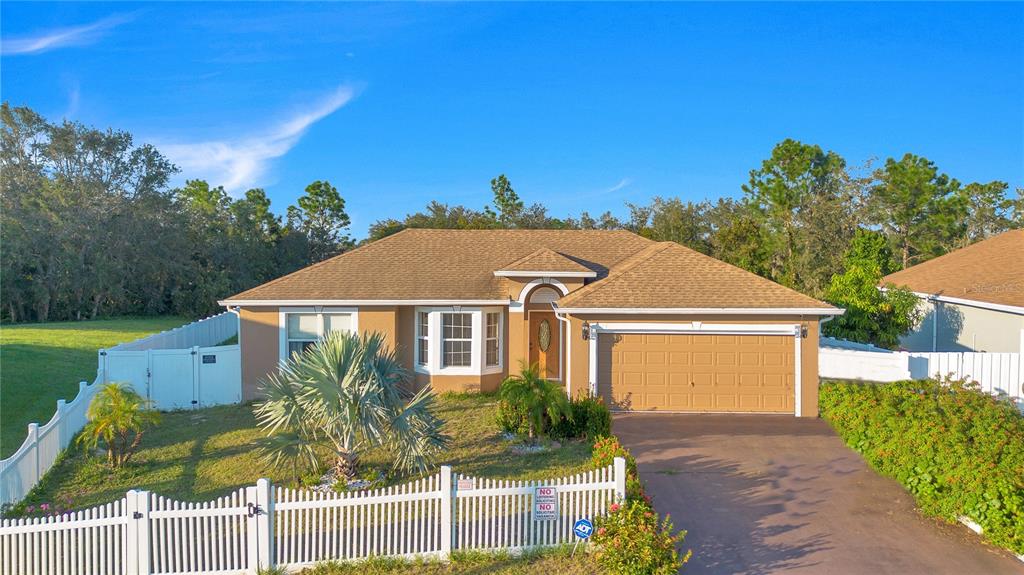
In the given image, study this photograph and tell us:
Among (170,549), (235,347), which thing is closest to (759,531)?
(170,549)

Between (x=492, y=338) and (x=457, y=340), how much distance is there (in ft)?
3.20

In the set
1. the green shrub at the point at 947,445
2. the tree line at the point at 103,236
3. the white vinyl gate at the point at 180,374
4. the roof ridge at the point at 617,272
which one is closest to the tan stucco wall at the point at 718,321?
the roof ridge at the point at 617,272

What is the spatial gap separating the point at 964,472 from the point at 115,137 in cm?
4942

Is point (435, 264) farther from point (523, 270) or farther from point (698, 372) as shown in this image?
point (698, 372)

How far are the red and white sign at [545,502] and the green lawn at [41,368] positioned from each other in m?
10.1

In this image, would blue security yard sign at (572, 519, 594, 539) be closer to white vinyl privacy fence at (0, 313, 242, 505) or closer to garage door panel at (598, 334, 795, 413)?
garage door panel at (598, 334, 795, 413)

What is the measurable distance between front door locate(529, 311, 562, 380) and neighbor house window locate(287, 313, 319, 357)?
587cm

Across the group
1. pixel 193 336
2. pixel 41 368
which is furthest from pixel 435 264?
pixel 41 368

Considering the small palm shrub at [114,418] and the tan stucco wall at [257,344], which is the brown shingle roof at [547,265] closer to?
the tan stucco wall at [257,344]

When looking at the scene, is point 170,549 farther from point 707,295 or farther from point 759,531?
point 707,295

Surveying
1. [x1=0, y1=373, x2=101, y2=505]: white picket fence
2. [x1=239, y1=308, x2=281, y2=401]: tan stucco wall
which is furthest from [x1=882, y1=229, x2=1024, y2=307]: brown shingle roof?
[x1=0, y1=373, x2=101, y2=505]: white picket fence

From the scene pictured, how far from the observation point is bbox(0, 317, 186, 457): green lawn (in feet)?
46.2

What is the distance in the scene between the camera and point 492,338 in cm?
1700

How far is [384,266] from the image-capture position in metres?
17.9
